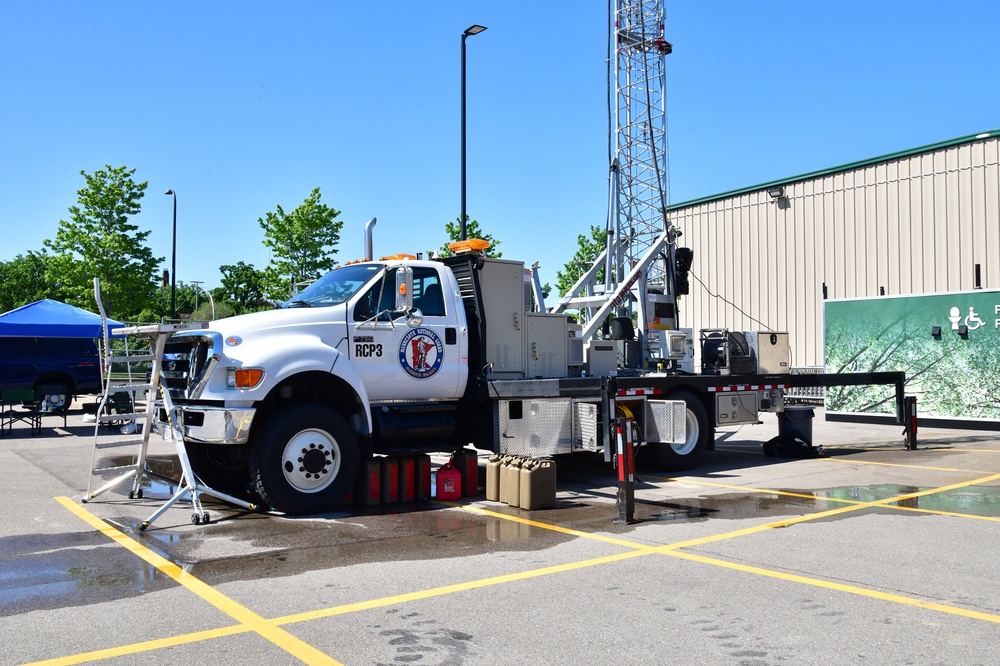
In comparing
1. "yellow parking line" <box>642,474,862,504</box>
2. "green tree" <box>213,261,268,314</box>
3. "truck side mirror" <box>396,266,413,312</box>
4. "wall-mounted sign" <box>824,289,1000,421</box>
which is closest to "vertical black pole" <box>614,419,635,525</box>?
"yellow parking line" <box>642,474,862,504</box>

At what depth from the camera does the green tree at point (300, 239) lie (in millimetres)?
33594

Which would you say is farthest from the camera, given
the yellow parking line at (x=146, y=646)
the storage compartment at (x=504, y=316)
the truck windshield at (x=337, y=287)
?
the storage compartment at (x=504, y=316)

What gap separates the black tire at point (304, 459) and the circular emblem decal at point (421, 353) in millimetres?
1097

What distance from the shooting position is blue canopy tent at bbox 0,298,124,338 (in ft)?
64.7

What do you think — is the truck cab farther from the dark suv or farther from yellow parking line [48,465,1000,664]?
the dark suv

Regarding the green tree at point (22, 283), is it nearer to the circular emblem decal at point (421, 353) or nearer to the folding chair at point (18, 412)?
the folding chair at point (18, 412)

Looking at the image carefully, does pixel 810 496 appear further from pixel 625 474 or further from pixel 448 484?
pixel 448 484

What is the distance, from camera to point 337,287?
9.85 metres

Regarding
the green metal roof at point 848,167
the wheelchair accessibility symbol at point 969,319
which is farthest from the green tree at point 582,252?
the wheelchair accessibility symbol at point 969,319

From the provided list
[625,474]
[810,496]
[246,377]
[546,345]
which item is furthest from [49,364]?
[810,496]

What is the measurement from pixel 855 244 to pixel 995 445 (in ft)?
32.4

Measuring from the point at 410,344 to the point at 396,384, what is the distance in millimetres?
483

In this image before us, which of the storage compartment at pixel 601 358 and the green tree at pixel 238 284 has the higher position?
the green tree at pixel 238 284

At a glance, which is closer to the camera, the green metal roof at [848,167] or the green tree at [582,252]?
the green metal roof at [848,167]
